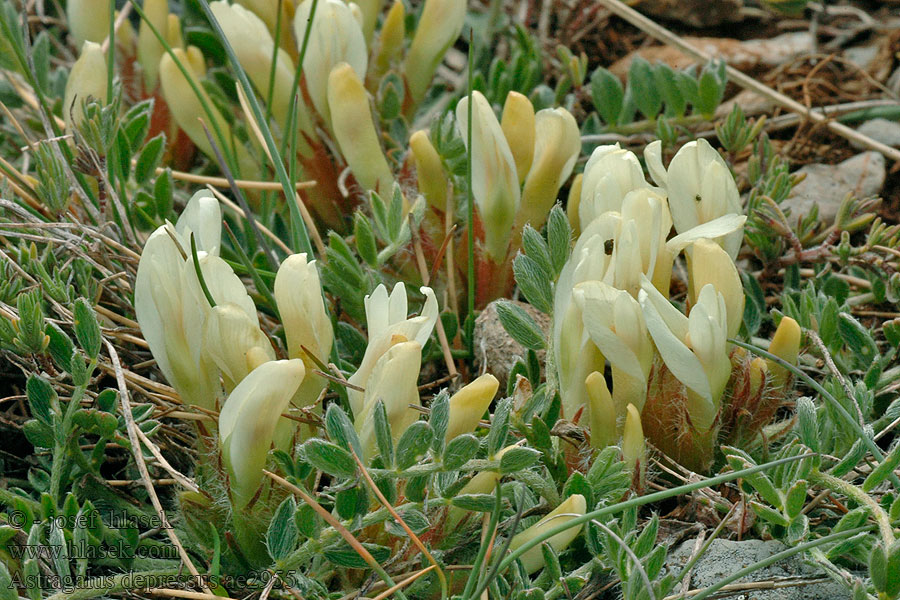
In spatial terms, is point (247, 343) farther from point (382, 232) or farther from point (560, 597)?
point (560, 597)

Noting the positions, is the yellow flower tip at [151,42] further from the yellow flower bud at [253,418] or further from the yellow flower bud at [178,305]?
the yellow flower bud at [253,418]

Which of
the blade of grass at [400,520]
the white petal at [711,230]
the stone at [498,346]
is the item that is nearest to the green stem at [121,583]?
the blade of grass at [400,520]

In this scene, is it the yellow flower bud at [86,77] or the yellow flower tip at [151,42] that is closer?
the yellow flower bud at [86,77]

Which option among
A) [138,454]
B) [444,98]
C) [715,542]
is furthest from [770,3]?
[138,454]

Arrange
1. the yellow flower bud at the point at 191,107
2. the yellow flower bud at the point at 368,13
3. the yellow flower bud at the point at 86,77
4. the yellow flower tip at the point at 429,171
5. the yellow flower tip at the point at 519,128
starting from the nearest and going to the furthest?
the yellow flower tip at the point at 519,128 < the yellow flower tip at the point at 429,171 < the yellow flower bud at the point at 86,77 < the yellow flower bud at the point at 191,107 < the yellow flower bud at the point at 368,13

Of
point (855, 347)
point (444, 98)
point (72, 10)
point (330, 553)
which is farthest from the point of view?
point (444, 98)
